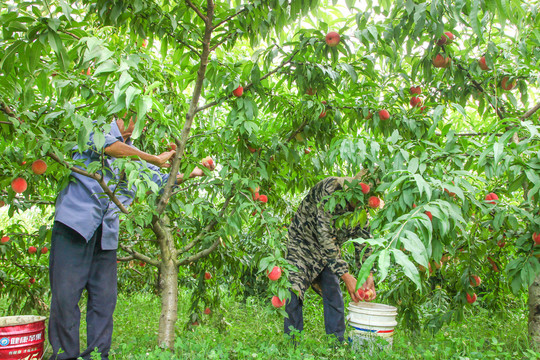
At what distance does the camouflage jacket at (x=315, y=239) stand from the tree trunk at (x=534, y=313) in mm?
987

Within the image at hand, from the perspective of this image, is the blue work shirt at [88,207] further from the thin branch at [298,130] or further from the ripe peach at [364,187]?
the ripe peach at [364,187]

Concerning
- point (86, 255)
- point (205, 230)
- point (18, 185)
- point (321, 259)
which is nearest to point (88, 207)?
point (86, 255)

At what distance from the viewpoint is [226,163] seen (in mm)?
2371

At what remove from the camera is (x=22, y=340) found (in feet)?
7.27

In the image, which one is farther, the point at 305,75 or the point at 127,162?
the point at 305,75

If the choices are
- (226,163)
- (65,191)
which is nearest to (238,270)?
(226,163)

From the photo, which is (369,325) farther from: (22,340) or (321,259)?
(22,340)

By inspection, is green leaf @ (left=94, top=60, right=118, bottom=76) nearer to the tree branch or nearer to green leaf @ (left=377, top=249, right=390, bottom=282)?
green leaf @ (left=377, top=249, right=390, bottom=282)

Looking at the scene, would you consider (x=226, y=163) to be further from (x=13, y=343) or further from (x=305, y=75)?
(x=13, y=343)

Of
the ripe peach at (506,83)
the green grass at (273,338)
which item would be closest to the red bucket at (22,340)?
the green grass at (273,338)

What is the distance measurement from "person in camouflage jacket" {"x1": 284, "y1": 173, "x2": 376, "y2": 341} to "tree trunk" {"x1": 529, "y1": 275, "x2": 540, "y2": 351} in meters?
0.93

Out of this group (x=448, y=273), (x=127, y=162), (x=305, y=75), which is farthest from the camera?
(x=448, y=273)

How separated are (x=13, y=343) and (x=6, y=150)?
103cm

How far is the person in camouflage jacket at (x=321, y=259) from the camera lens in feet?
8.91
